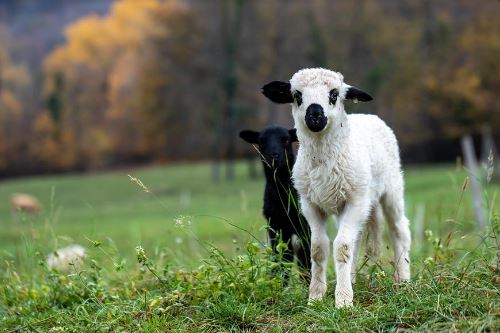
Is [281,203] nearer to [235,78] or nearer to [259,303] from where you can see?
[259,303]

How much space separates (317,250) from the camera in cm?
490

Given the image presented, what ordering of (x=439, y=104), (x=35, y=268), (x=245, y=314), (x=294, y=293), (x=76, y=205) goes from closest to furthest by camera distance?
(x=245, y=314) → (x=294, y=293) → (x=35, y=268) → (x=76, y=205) → (x=439, y=104)

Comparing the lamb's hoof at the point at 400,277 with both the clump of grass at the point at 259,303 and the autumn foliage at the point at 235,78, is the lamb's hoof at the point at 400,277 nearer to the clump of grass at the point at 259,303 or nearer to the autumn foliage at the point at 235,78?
the clump of grass at the point at 259,303

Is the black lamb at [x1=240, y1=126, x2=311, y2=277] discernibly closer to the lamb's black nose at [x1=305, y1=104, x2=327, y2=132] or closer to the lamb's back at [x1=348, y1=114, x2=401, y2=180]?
the lamb's back at [x1=348, y1=114, x2=401, y2=180]

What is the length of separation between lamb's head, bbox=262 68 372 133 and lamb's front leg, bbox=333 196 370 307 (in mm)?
648

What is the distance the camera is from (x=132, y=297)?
217 inches

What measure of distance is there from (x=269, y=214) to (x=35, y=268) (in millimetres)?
2830

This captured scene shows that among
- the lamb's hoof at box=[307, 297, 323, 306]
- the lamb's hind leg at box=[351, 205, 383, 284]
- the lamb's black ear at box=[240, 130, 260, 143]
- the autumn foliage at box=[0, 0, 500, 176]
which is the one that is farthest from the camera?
the autumn foliage at box=[0, 0, 500, 176]

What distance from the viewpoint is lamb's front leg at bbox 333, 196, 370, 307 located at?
4.60 metres

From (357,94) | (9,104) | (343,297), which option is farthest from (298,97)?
(9,104)

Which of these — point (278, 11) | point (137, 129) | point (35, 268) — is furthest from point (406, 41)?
point (35, 268)

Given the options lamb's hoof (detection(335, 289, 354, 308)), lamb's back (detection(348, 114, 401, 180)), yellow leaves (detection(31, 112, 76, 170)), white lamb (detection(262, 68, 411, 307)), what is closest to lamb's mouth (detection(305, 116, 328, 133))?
white lamb (detection(262, 68, 411, 307))

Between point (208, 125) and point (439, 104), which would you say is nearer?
point (439, 104)

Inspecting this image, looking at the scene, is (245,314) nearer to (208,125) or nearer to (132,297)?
(132,297)
